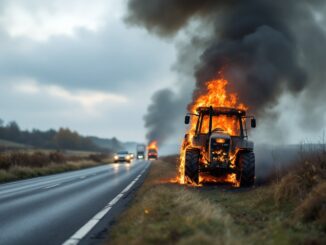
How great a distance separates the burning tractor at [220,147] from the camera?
57.3 feet

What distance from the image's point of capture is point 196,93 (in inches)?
894

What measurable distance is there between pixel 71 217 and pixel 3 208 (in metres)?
2.67

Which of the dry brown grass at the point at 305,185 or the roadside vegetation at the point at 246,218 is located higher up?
the dry brown grass at the point at 305,185

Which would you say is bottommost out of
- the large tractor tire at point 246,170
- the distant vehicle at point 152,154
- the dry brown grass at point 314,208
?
the dry brown grass at point 314,208

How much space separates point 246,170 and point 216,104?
17.2 feet

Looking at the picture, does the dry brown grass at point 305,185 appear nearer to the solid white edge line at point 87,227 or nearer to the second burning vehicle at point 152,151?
the solid white edge line at point 87,227

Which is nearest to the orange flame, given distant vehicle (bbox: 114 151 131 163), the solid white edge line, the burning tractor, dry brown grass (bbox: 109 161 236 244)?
the burning tractor

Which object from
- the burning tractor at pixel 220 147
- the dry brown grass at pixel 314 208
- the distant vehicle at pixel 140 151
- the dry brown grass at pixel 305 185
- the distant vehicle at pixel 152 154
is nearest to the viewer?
the dry brown grass at pixel 314 208

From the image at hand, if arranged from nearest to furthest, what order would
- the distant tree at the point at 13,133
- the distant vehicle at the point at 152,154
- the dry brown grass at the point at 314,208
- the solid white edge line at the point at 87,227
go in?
the solid white edge line at the point at 87,227
the dry brown grass at the point at 314,208
the distant vehicle at the point at 152,154
the distant tree at the point at 13,133

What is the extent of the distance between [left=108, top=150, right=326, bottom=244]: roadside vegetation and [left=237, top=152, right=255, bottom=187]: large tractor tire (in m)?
4.56

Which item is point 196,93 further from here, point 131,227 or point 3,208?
point 131,227

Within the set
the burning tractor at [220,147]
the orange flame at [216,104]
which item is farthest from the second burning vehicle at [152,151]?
the burning tractor at [220,147]

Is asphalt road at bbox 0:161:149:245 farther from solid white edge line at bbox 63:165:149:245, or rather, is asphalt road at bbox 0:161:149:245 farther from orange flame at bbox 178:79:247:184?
orange flame at bbox 178:79:247:184

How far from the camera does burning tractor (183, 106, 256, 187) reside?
1745 centimetres
